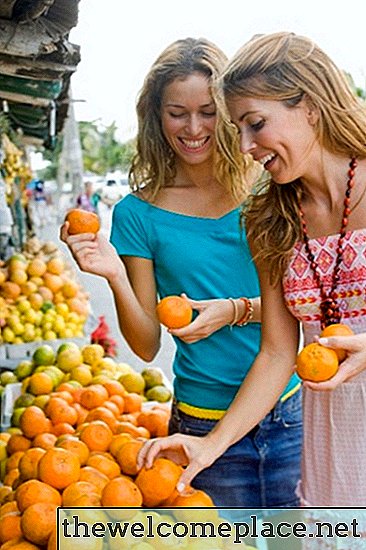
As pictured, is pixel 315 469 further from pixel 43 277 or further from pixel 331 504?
pixel 43 277

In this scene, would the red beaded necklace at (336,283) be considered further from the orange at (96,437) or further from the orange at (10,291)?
the orange at (10,291)

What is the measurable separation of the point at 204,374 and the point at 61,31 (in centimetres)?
127

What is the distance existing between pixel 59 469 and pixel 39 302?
4.03 m

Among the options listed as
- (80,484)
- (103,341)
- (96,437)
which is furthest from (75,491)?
(103,341)

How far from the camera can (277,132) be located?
6.07 ft

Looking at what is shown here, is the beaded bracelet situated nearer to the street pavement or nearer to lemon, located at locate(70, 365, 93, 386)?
lemon, located at locate(70, 365, 93, 386)

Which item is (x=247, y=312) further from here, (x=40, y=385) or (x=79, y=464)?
(x=40, y=385)

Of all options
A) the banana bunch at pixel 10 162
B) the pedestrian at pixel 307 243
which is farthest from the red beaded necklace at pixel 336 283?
the banana bunch at pixel 10 162

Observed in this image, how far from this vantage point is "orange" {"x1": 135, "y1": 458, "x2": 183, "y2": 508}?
1964 mm

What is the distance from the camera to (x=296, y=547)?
7.09ft

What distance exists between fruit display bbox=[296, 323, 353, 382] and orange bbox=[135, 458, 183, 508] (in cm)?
46

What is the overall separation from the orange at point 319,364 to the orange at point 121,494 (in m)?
0.54

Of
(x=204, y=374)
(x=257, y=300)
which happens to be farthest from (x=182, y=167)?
(x=204, y=374)

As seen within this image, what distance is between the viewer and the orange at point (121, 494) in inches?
75.1
